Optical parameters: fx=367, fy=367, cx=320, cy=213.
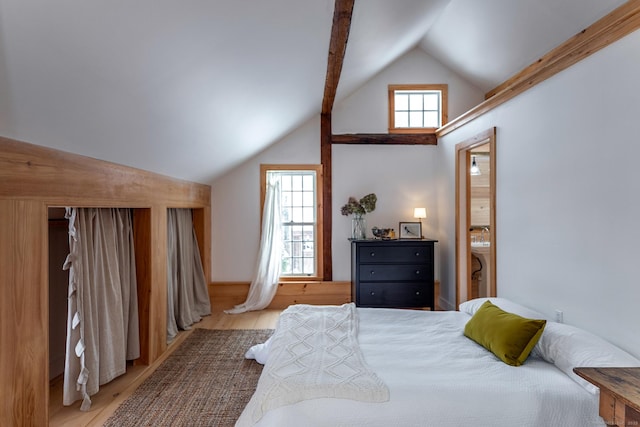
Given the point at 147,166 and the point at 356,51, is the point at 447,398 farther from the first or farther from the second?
the point at 356,51

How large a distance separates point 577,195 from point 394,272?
2.27 meters

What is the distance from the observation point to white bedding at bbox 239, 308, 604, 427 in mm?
1538

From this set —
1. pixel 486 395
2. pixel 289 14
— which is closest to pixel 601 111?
pixel 486 395

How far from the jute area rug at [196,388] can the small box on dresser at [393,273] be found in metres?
1.40

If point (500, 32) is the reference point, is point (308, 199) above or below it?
below

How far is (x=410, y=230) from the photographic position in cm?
478

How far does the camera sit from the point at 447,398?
63.9 inches

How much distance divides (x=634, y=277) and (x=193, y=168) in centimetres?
353

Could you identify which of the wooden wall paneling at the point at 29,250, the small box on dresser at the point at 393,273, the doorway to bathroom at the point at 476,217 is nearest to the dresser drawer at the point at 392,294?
the small box on dresser at the point at 393,273

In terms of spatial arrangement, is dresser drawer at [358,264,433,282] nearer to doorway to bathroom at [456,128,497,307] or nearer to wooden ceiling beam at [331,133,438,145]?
doorway to bathroom at [456,128,497,307]

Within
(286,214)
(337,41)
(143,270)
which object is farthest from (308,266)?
(337,41)

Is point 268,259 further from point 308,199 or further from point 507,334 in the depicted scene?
Answer: point 507,334

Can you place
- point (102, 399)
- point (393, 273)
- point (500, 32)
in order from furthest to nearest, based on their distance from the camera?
point (393, 273), point (500, 32), point (102, 399)

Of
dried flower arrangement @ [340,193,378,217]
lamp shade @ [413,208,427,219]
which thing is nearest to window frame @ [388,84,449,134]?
dried flower arrangement @ [340,193,378,217]
